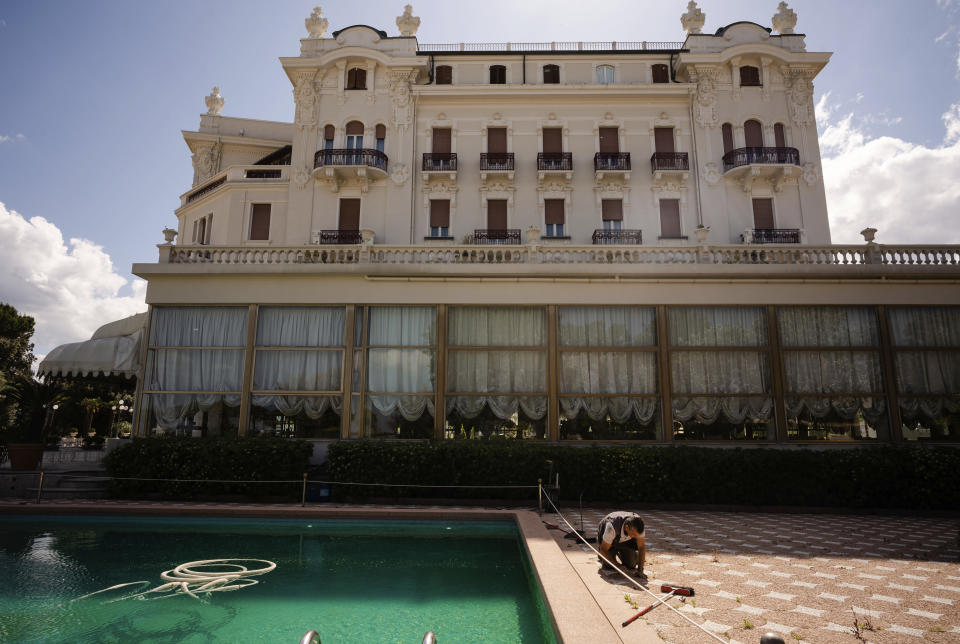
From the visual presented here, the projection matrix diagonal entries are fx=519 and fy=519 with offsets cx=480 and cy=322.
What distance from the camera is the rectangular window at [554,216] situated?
1939 centimetres

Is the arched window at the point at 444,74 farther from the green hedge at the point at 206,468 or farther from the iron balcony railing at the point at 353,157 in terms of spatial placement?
the green hedge at the point at 206,468

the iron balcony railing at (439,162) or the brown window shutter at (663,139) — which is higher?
the brown window shutter at (663,139)

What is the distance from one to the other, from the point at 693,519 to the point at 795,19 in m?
21.3

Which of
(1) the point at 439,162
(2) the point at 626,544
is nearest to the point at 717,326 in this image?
(2) the point at 626,544

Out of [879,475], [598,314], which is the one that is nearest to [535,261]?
[598,314]

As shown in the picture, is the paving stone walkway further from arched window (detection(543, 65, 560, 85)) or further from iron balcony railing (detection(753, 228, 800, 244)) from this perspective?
arched window (detection(543, 65, 560, 85))

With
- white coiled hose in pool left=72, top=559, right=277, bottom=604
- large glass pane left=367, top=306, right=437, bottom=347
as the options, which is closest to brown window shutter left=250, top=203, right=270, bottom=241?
large glass pane left=367, top=306, right=437, bottom=347

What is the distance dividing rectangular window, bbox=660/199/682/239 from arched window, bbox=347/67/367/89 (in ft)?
41.1

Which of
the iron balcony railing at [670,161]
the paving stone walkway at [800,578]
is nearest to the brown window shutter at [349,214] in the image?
the iron balcony railing at [670,161]

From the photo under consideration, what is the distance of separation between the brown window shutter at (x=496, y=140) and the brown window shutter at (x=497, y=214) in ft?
6.93

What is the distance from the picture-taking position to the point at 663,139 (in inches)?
790

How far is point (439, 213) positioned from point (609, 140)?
722 cm

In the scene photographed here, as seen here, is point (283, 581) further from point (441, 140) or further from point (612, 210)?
point (441, 140)

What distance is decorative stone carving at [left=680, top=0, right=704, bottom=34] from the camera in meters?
21.5
